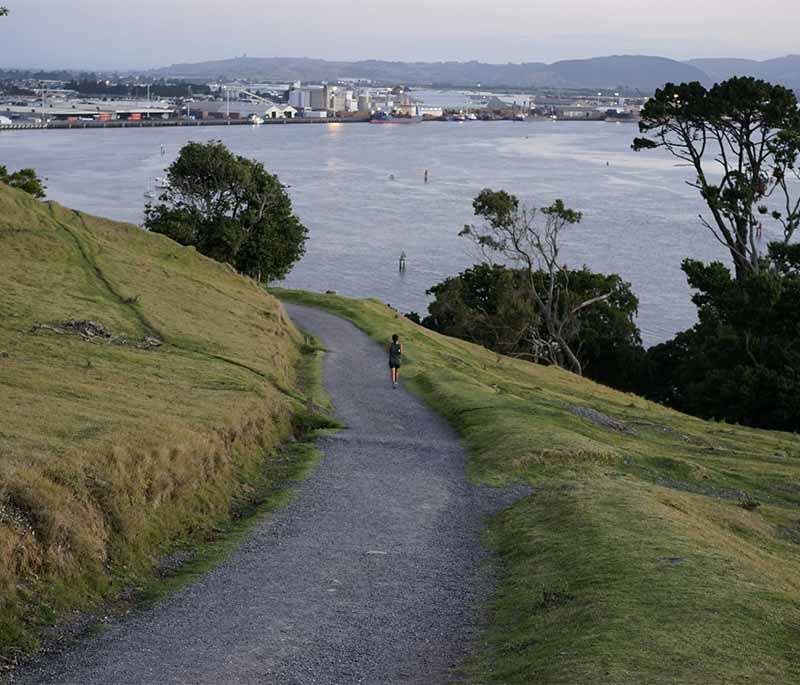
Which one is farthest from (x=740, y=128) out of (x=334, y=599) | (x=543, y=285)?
(x=334, y=599)

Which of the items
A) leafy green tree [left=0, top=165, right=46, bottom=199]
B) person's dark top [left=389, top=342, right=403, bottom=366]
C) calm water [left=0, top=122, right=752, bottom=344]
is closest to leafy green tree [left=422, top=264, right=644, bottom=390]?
calm water [left=0, top=122, right=752, bottom=344]

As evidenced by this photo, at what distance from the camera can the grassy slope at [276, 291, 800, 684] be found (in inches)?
460

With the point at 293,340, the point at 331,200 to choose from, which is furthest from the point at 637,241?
the point at 293,340

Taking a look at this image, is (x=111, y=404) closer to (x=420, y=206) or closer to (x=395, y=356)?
(x=395, y=356)

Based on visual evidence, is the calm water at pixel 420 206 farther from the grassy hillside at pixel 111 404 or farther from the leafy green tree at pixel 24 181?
the grassy hillside at pixel 111 404

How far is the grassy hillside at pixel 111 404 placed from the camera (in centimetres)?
1425

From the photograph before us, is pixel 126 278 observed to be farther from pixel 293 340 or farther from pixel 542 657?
pixel 542 657

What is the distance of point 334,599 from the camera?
48.0ft

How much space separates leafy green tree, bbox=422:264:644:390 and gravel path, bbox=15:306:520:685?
37.8 meters

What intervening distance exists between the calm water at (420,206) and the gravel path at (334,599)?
5565cm

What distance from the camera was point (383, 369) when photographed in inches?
1480

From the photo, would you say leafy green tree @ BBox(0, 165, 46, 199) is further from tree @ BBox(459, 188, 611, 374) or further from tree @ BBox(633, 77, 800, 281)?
tree @ BBox(633, 77, 800, 281)

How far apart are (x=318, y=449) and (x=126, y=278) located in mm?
15875

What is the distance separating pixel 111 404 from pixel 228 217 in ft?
151
